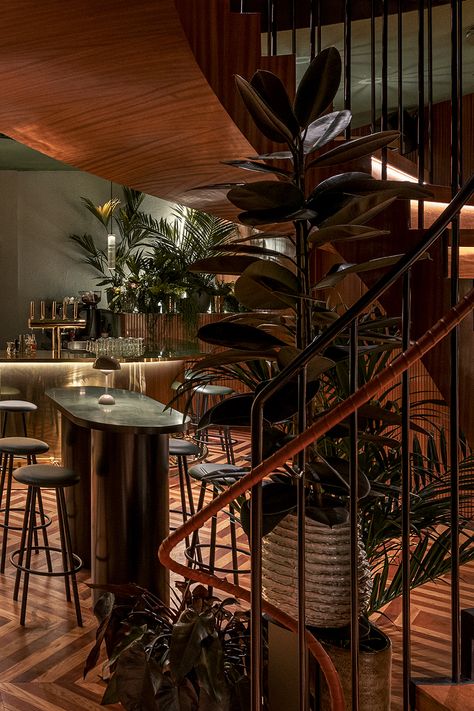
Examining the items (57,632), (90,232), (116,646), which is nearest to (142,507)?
(57,632)

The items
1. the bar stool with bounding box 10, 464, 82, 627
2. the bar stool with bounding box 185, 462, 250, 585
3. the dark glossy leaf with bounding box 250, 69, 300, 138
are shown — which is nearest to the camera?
the dark glossy leaf with bounding box 250, 69, 300, 138

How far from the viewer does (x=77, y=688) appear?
2711 mm

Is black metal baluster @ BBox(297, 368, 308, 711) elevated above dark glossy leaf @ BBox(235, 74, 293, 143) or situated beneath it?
situated beneath

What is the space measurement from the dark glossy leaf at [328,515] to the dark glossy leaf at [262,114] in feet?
3.09

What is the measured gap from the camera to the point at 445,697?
178 centimetres

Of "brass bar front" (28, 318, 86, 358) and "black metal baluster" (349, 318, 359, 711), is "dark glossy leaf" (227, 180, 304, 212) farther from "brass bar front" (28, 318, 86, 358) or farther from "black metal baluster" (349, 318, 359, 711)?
"brass bar front" (28, 318, 86, 358)

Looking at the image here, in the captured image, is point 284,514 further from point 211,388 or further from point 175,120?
point 211,388

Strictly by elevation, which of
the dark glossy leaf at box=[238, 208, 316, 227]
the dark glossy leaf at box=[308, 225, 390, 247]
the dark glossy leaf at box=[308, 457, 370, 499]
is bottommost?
the dark glossy leaf at box=[308, 457, 370, 499]

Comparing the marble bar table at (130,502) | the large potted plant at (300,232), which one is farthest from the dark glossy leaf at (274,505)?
the marble bar table at (130,502)

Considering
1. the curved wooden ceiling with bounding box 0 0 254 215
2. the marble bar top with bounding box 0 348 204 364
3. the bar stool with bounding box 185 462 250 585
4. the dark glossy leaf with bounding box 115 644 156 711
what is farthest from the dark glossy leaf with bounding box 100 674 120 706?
the marble bar top with bounding box 0 348 204 364

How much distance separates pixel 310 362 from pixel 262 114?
601mm

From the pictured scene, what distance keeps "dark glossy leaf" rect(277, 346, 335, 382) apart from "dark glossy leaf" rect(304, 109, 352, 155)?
498mm

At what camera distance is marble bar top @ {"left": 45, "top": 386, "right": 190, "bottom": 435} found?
3016 mm

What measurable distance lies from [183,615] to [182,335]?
608cm
